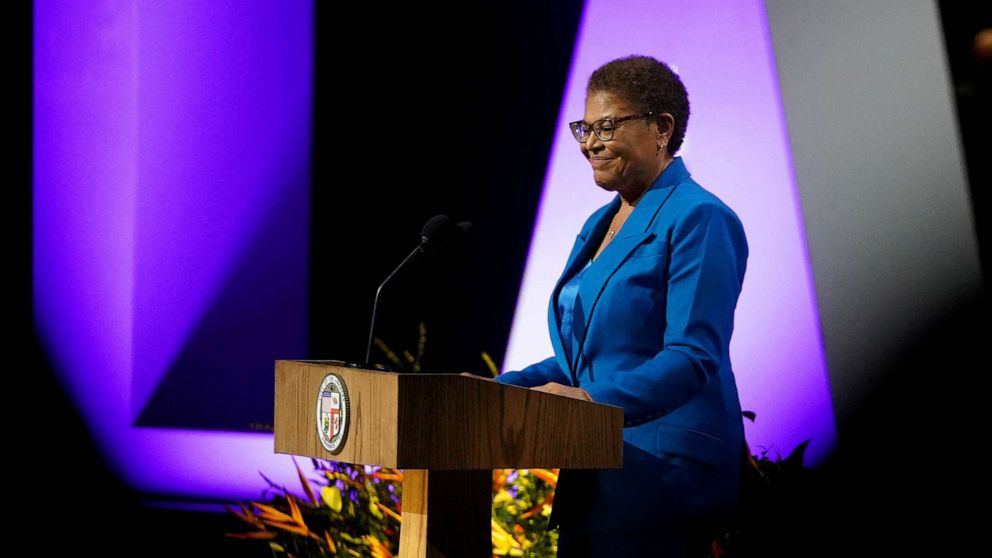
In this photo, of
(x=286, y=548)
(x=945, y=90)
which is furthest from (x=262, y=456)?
(x=945, y=90)

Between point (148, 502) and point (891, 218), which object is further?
point (148, 502)

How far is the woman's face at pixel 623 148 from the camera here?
6.71ft

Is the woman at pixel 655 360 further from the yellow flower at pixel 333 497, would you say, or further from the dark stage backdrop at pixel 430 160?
the dark stage backdrop at pixel 430 160

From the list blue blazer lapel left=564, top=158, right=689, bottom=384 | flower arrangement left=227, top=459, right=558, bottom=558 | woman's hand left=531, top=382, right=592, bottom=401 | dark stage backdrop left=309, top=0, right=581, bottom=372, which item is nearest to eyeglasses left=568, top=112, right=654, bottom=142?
blue blazer lapel left=564, top=158, right=689, bottom=384

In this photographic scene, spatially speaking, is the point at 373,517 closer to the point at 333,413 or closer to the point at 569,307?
the point at 569,307

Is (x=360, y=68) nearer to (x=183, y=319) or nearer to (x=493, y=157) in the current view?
(x=493, y=157)

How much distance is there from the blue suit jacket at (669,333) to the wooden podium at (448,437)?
149 millimetres

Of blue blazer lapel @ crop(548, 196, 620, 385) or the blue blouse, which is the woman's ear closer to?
blue blazer lapel @ crop(548, 196, 620, 385)

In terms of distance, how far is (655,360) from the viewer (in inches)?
70.4

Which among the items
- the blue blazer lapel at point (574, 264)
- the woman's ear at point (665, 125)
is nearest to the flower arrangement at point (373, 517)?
the blue blazer lapel at point (574, 264)

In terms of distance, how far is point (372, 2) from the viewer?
426 centimetres

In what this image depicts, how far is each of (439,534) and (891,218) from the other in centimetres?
175

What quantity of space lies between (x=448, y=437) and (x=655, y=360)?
1.40 feet

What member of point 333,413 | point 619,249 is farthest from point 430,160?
point 333,413
